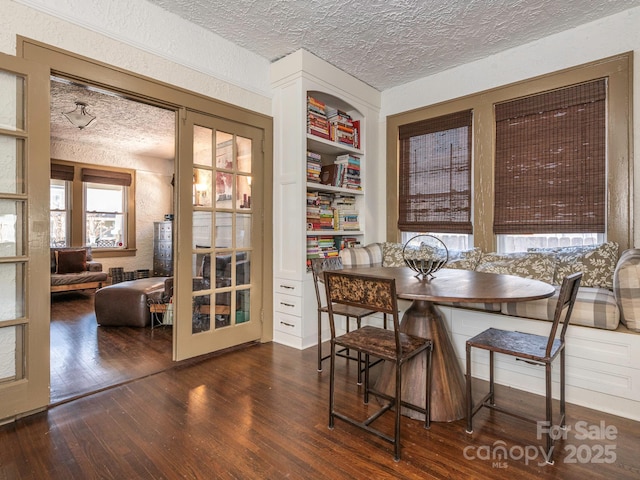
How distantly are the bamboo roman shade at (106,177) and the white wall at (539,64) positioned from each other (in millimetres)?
5604

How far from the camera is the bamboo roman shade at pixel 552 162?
2.84m

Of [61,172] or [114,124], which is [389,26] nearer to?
[114,124]

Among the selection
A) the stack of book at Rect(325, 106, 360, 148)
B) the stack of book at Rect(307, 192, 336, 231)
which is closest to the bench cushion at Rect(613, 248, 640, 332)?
the stack of book at Rect(307, 192, 336, 231)

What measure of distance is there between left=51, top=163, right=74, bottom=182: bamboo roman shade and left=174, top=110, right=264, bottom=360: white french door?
4.79 m

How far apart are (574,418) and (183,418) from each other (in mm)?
2360

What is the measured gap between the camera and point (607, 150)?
2781 mm

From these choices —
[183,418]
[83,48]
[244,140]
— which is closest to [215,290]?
[183,418]

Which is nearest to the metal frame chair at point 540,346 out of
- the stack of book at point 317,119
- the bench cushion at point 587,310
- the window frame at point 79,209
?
the bench cushion at point 587,310

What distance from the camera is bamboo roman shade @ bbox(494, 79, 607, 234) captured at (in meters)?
2.84

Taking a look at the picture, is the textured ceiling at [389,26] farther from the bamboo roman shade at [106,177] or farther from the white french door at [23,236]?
the bamboo roman shade at [106,177]

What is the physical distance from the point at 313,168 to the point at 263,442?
2.59m

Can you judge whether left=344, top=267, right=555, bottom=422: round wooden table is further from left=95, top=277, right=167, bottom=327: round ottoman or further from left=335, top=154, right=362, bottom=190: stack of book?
left=95, top=277, right=167, bottom=327: round ottoman

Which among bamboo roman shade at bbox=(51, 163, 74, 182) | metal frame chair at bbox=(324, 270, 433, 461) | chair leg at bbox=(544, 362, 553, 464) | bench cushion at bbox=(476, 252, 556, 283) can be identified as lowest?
chair leg at bbox=(544, 362, 553, 464)

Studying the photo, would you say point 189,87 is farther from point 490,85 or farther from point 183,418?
point 490,85
